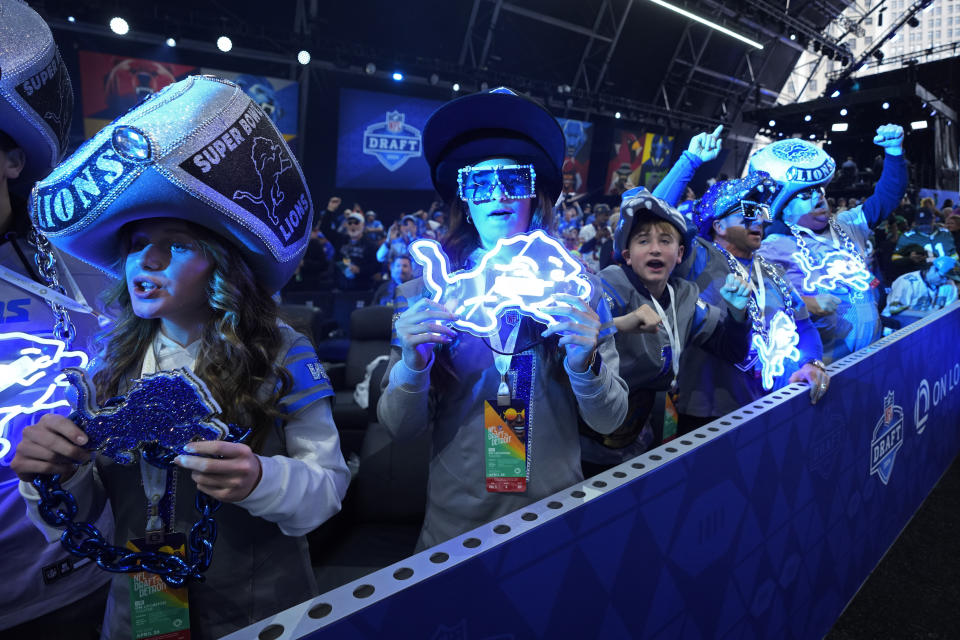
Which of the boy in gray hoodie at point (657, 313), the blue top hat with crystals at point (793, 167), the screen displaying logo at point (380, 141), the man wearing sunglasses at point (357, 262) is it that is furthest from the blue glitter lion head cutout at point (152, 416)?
the screen displaying logo at point (380, 141)

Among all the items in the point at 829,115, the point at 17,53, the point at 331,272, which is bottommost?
the point at 331,272

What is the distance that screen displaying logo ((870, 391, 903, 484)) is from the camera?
7.76 ft

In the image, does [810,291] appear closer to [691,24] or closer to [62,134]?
[62,134]

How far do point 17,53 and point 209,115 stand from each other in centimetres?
64

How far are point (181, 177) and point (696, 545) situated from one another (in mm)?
1368

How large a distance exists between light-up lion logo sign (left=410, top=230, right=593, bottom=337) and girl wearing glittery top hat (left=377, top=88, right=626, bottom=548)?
0.06m

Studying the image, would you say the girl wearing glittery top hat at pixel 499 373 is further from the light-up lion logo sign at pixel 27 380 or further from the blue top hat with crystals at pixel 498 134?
the light-up lion logo sign at pixel 27 380

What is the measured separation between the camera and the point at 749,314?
2.11m

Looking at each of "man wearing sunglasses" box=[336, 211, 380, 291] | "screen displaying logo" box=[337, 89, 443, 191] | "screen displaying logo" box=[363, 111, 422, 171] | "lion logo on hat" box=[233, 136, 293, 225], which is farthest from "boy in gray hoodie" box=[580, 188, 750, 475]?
"screen displaying logo" box=[363, 111, 422, 171]

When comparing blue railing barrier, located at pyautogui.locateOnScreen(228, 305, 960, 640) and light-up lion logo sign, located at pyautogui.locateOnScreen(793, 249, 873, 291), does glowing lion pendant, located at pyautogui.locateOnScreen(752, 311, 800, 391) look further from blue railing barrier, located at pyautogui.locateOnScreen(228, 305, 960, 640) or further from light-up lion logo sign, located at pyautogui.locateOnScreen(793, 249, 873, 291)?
light-up lion logo sign, located at pyautogui.locateOnScreen(793, 249, 873, 291)

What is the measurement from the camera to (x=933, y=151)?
19.0 metres

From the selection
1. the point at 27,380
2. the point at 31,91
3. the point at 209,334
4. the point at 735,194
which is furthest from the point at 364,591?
the point at 735,194

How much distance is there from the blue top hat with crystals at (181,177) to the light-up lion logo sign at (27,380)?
251mm

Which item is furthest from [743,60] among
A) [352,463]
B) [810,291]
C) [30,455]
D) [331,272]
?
[30,455]
